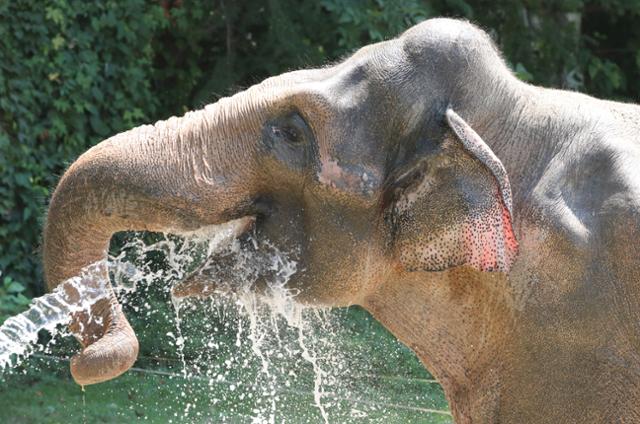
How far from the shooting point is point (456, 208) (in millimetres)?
2891

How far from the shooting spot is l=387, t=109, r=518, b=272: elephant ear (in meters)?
2.85

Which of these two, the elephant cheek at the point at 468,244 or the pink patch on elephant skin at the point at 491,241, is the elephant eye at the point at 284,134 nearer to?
the elephant cheek at the point at 468,244

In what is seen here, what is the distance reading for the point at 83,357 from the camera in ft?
9.81

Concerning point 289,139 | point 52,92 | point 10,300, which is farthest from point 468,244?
point 52,92

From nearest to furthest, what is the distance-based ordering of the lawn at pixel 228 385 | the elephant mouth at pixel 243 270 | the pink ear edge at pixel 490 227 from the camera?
the pink ear edge at pixel 490 227, the elephant mouth at pixel 243 270, the lawn at pixel 228 385

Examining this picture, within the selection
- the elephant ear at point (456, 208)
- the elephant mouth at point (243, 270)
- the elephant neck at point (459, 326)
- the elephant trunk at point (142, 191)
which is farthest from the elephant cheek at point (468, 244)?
the elephant trunk at point (142, 191)

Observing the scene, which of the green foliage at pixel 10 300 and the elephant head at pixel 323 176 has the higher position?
the elephant head at pixel 323 176

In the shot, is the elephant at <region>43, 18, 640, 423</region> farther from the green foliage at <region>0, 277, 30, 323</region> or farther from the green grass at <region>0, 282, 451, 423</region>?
the green foliage at <region>0, 277, 30, 323</region>

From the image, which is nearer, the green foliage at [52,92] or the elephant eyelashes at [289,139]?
the elephant eyelashes at [289,139]

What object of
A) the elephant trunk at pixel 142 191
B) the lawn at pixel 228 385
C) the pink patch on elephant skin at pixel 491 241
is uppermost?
the elephant trunk at pixel 142 191

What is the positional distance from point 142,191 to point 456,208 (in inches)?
26.2

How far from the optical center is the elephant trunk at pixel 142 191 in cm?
294

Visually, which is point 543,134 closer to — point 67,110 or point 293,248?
point 293,248

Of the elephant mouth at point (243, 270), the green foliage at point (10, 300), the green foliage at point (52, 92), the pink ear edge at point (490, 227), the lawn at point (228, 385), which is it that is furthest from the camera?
the green foliage at point (52, 92)
